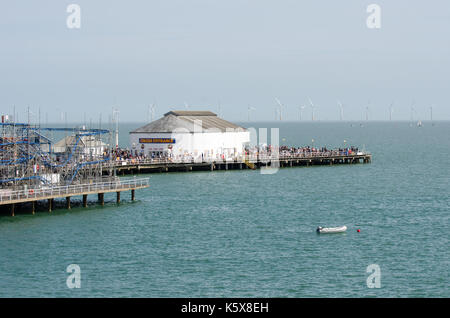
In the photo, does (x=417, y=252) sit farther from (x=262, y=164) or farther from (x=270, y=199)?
(x=262, y=164)

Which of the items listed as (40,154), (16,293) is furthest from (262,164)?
(16,293)

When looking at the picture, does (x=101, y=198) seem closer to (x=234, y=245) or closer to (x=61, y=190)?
(x=61, y=190)

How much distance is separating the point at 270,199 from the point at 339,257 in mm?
32439

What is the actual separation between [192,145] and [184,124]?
4855 millimetres

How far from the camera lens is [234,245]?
58.8m

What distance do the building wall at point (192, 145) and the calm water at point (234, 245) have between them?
26.2 metres

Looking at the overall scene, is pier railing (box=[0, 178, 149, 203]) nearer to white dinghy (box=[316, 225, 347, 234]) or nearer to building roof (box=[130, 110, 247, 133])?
white dinghy (box=[316, 225, 347, 234])

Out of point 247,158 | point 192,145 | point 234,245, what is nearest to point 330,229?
point 234,245

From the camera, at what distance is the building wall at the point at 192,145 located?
12200 cm

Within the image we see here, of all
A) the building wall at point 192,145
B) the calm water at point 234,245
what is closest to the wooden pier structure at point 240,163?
the building wall at point 192,145

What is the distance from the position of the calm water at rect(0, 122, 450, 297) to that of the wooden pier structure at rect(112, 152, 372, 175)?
1805 centimetres

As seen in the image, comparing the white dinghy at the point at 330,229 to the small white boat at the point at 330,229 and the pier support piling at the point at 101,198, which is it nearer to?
the small white boat at the point at 330,229

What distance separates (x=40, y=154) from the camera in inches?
3123

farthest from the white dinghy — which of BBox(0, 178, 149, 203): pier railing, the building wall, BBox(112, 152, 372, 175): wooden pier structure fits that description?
the building wall
